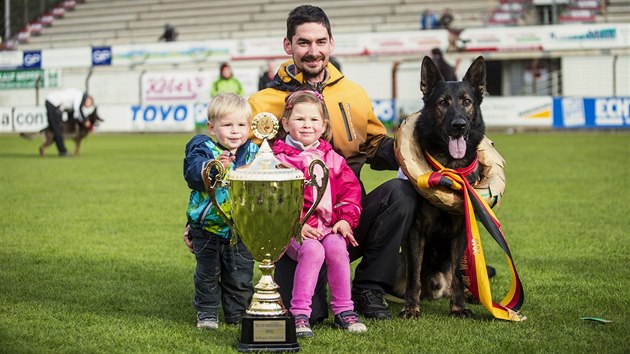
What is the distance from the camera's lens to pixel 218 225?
16.6 ft

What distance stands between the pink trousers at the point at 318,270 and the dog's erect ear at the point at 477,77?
1.19 meters

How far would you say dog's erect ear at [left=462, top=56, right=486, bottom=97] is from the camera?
5234 mm

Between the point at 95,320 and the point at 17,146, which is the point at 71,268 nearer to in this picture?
the point at 95,320

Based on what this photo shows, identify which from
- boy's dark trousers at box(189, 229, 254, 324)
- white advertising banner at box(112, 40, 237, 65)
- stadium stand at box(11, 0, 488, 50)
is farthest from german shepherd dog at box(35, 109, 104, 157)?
boy's dark trousers at box(189, 229, 254, 324)

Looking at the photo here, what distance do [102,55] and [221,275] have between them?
97.7 feet

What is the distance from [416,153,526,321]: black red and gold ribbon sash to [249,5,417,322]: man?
0.78 feet

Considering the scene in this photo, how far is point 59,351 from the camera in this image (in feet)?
14.2

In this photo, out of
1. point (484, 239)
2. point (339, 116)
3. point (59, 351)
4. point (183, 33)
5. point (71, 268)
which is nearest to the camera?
point (59, 351)

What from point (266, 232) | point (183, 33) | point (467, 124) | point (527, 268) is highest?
point (183, 33)

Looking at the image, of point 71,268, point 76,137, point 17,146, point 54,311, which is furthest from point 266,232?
point 17,146

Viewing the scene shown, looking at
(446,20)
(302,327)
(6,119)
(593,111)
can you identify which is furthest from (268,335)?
(446,20)

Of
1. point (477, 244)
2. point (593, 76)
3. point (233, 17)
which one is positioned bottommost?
point (477, 244)

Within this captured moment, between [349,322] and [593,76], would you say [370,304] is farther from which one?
[593,76]

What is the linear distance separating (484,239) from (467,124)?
3.47 meters
